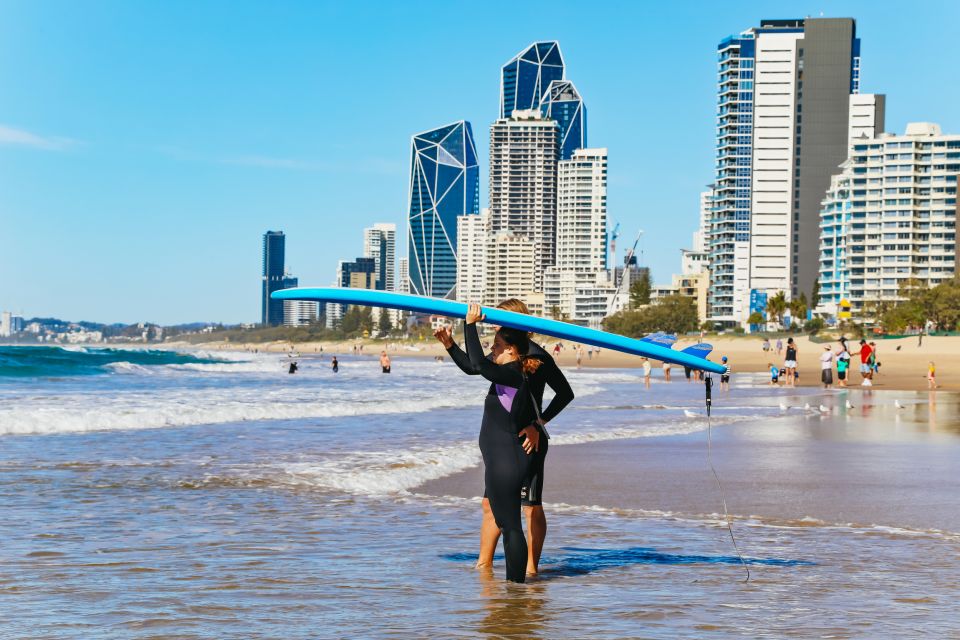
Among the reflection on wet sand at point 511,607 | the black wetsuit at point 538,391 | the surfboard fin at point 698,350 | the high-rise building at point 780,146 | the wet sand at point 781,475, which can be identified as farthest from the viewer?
the high-rise building at point 780,146

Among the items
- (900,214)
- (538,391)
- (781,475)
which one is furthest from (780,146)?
(538,391)

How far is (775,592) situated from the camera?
6.73 meters

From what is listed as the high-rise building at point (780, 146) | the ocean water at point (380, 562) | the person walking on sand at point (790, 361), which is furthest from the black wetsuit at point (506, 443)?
the high-rise building at point (780, 146)

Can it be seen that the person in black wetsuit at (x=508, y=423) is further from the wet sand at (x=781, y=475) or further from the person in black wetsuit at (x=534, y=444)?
the wet sand at (x=781, y=475)

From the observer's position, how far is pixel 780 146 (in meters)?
179

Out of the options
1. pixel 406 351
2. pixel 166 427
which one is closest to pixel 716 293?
pixel 406 351

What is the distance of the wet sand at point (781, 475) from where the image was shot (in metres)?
10.2

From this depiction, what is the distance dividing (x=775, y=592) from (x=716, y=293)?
18369cm

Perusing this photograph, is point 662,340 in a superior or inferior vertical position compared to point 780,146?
inferior

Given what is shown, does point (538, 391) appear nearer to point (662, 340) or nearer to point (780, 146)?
point (662, 340)

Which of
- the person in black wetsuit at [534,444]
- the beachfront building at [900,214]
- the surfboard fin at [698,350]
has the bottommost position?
the person in black wetsuit at [534,444]

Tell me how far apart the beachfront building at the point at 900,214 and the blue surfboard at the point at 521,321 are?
158179 mm

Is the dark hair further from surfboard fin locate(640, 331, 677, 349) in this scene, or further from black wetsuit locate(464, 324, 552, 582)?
surfboard fin locate(640, 331, 677, 349)

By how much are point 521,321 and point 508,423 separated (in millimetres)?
598
